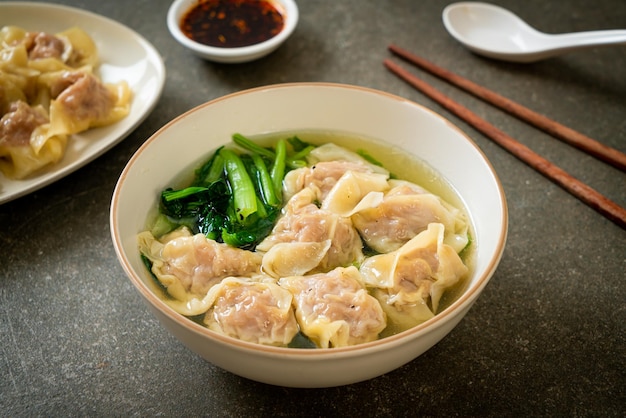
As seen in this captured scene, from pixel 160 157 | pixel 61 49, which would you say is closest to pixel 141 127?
pixel 61 49

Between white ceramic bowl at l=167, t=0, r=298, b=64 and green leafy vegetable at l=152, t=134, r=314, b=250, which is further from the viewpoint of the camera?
white ceramic bowl at l=167, t=0, r=298, b=64

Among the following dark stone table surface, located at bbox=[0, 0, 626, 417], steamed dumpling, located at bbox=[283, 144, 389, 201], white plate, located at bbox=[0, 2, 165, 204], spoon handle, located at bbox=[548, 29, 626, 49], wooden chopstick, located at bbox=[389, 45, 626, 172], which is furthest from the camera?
spoon handle, located at bbox=[548, 29, 626, 49]

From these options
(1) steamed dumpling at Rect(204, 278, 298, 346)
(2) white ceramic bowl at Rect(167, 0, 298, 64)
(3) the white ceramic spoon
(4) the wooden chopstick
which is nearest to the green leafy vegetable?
(1) steamed dumpling at Rect(204, 278, 298, 346)

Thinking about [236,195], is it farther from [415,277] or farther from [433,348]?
[433,348]

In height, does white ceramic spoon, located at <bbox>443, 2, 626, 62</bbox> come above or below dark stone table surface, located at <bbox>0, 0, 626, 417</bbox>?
above

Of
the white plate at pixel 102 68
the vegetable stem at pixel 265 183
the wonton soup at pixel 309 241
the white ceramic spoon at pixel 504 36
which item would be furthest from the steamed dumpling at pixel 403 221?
the white ceramic spoon at pixel 504 36

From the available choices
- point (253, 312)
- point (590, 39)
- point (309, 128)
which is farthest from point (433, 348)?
point (590, 39)

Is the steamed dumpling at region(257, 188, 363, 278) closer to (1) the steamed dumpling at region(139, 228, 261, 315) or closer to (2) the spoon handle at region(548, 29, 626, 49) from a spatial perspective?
(1) the steamed dumpling at region(139, 228, 261, 315)

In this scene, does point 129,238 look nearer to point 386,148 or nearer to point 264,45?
point 386,148

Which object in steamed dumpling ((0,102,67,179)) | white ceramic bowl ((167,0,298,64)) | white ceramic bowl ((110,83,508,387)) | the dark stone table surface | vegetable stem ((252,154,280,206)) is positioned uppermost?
white ceramic bowl ((110,83,508,387))
